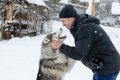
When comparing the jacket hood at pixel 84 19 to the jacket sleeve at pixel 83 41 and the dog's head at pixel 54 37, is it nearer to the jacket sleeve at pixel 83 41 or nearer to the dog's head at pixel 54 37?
the jacket sleeve at pixel 83 41

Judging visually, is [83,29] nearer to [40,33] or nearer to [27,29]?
[27,29]

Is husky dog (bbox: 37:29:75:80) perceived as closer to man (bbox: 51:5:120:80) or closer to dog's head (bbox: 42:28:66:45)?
dog's head (bbox: 42:28:66:45)

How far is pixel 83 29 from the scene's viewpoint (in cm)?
368

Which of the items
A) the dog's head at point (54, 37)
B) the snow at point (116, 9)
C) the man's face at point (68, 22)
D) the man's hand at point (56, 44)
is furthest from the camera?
the snow at point (116, 9)

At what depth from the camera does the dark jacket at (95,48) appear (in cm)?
366

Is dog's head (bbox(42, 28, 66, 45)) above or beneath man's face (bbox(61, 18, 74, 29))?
beneath

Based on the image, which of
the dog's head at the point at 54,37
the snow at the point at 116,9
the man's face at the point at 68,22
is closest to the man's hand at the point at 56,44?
the dog's head at the point at 54,37

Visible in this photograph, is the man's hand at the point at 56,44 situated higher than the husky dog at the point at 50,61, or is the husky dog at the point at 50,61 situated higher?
the man's hand at the point at 56,44

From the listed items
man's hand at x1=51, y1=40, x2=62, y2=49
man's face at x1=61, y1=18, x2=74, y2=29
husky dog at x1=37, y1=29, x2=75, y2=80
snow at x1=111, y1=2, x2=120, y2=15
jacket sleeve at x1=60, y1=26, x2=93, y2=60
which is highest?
man's face at x1=61, y1=18, x2=74, y2=29

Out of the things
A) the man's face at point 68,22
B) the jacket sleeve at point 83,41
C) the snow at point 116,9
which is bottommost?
the snow at point 116,9

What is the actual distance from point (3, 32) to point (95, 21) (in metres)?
16.8

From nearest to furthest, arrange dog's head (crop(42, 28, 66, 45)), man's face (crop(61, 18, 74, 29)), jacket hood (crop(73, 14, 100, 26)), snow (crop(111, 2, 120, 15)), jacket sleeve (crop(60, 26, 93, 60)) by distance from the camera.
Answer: jacket sleeve (crop(60, 26, 93, 60))
jacket hood (crop(73, 14, 100, 26))
man's face (crop(61, 18, 74, 29))
dog's head (crop(42, 28, 66, 45))
snow (crop(111, 2, 120, 15))

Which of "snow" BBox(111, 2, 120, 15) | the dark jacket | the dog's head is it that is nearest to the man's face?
the dark jacket

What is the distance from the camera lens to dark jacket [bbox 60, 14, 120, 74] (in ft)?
12.0
